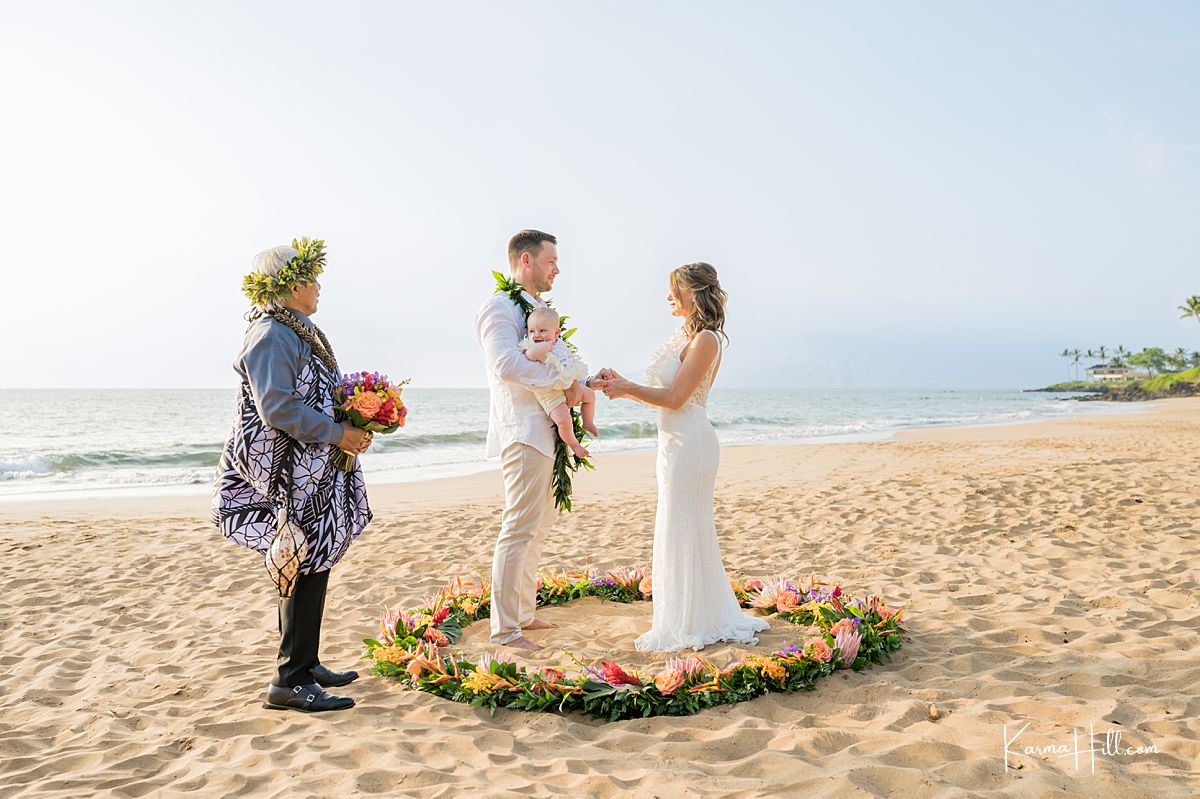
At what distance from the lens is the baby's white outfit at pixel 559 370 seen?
177 inches

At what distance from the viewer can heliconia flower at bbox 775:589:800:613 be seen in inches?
205

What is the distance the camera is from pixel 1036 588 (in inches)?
231

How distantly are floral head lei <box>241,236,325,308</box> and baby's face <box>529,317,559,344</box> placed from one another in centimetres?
125

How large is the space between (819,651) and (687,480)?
1.22 meters

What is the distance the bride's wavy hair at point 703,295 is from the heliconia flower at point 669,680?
6.47ft

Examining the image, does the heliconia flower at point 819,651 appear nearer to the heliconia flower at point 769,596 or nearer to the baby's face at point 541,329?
the heliconia flower at point 769,596

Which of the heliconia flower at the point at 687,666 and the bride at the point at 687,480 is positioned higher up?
the bride at the point at 687,480

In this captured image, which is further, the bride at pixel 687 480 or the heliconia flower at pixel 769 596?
the heliconia flower at pixel 769 596

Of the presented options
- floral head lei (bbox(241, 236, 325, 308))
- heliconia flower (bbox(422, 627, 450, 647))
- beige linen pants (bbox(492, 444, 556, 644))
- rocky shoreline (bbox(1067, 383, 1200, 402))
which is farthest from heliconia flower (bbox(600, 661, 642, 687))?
rocky shoreline (bbox(1067, 383, 1200, 402))

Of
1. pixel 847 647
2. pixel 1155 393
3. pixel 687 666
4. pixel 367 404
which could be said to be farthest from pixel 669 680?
pixel 1155 393

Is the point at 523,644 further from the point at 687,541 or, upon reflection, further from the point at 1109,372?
the point at 1109,372

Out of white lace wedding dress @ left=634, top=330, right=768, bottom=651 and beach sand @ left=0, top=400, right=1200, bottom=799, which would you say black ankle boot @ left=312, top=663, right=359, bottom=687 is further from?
white lace wedding dress @ left=634, top=330, right=768, bottom=651

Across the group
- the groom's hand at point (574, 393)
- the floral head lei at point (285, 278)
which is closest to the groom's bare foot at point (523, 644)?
the groom's hand at point (574, 393)

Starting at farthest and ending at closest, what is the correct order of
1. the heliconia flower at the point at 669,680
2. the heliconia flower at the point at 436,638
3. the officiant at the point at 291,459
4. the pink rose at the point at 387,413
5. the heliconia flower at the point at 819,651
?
the heliconia flower at the point at 436,638, the heliconia flower at the point at 819,651, the pink rose at the point at 387,413, the heliconia flower at the point at 669,680, the officiant at the point at 291,459
